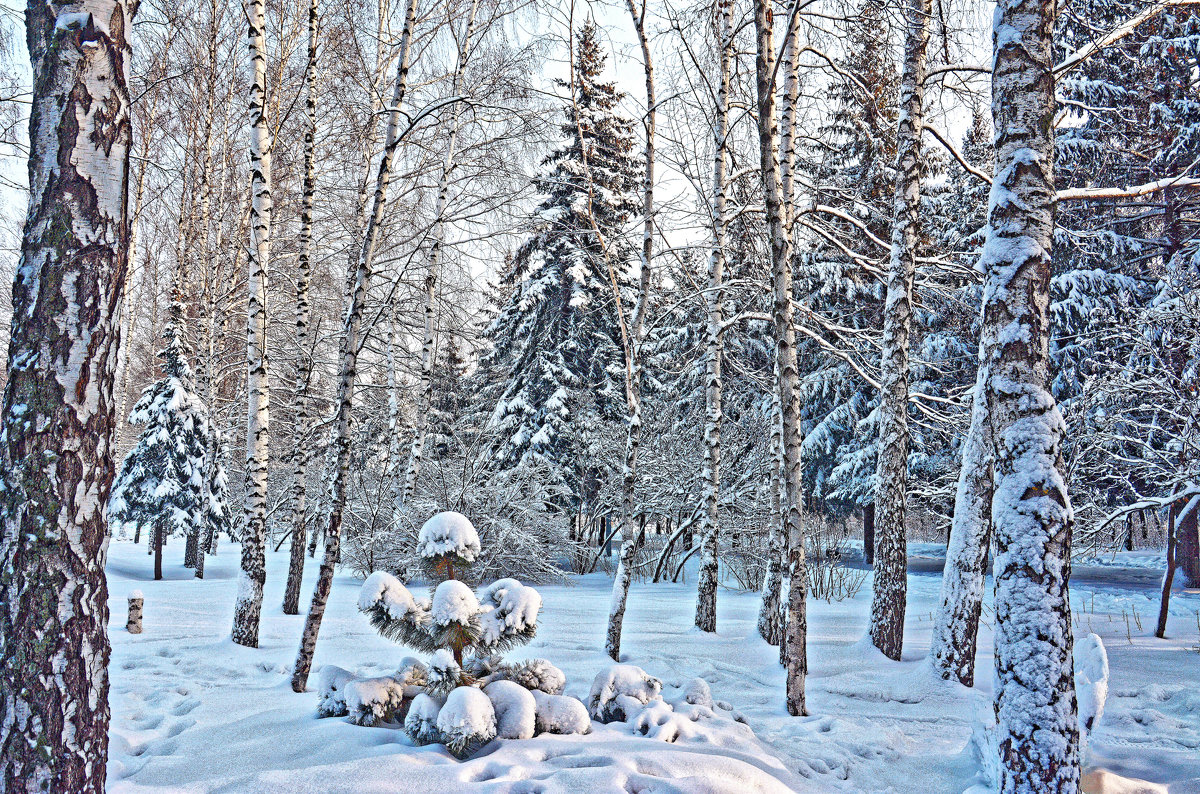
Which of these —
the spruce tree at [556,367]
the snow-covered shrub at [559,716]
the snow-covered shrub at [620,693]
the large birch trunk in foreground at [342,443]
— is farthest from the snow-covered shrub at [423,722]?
the spruce tree at [556,367]

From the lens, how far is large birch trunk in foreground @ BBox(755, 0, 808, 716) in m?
4.80

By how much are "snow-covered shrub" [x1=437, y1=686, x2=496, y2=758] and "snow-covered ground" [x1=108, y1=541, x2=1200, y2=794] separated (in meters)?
0.08

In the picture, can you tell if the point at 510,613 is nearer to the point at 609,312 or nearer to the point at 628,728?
the point at 628,728

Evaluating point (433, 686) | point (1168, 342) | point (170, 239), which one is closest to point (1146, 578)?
point (1168, 342)

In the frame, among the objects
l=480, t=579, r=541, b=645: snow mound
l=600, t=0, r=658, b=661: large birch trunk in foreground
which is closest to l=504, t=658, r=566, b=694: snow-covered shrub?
l=480, t=579, r=541, b=645: snow mound

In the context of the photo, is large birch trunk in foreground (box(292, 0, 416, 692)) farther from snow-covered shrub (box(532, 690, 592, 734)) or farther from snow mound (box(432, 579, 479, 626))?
snow-covered shrub (box(532, 690, 592, 734))

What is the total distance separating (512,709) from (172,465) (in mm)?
11217

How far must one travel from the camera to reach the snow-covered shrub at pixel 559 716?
3.87m

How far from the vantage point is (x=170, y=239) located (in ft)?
53.6

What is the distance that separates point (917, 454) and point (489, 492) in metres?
11.8

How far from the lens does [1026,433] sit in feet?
10.8

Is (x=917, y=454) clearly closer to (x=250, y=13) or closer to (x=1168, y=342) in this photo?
(x=1168, y=342)

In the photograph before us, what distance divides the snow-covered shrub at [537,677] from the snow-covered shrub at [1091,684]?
2875mm

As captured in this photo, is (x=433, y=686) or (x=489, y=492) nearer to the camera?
(x=433, y=686)
